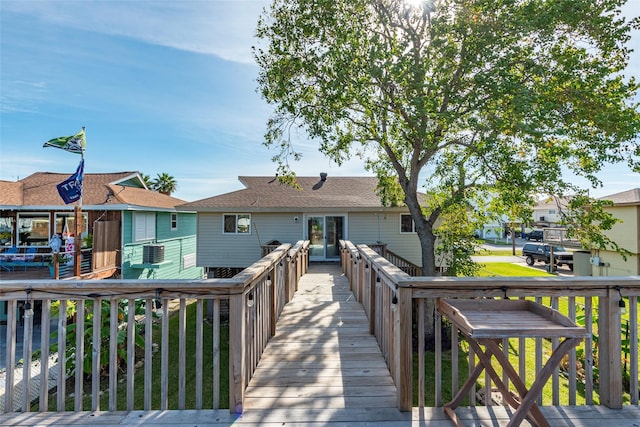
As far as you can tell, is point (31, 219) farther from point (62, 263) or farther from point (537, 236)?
point (537, 236)

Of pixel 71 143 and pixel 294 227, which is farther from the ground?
pixel 71 143

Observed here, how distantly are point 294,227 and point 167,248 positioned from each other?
730 centimetres

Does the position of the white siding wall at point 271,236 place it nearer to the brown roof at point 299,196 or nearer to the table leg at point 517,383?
the brown roof at point 299,196

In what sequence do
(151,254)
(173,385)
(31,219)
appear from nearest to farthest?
(173,385), (31,219), (151,254)

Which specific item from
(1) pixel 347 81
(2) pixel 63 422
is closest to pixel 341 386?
(2) pixel 63 422

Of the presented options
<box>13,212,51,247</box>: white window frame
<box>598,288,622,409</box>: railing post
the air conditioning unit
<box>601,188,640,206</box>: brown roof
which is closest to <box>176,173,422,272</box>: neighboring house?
the air conditioning unit

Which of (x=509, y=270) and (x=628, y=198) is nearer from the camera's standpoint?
(x=628, y=198)

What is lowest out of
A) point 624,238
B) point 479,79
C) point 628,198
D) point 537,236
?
point 537,236

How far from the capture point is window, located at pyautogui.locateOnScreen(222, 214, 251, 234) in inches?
508

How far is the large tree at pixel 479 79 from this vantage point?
237 inches

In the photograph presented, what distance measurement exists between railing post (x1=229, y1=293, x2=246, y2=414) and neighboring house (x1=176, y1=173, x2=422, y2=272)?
10.2m

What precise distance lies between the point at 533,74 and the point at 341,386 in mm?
7177

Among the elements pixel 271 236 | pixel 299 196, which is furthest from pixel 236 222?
pixel 299 196

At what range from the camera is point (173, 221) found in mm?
16578
